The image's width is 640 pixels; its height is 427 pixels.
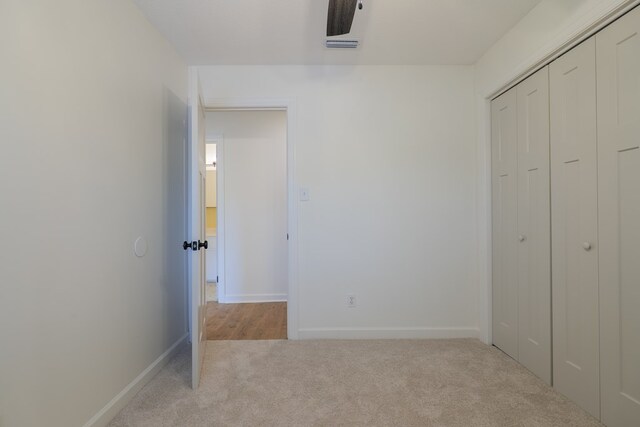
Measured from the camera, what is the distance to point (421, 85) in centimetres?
271

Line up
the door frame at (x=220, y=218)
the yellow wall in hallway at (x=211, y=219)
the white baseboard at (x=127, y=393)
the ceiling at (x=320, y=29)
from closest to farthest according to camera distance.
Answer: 1. the white baseboard at (x=127, y=393)
2. the ceiling at (x=320, y=29)
3. the door frame at (x=220, y=218)
4. the yellow wall in hallway at (x=211, y=219)

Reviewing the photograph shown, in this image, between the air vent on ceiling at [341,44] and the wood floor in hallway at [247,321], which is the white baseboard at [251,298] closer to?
the wood floor in hallway at [247,321]

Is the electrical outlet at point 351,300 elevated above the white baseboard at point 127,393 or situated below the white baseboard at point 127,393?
above

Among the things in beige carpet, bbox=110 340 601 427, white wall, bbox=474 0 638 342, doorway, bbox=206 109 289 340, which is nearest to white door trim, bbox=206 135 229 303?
doorway, bbox=206 109 289 340

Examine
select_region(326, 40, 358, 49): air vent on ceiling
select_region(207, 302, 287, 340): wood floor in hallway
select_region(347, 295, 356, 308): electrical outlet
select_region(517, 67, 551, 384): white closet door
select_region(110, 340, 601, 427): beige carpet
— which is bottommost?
select_region(207, 302, 287, 340): wood floor in hallway

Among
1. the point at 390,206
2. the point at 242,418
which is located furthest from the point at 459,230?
the point at 242,418

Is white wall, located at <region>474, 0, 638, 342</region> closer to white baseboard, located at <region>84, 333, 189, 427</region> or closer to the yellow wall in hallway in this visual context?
white baseboard, located at <region>84, 333, 189, 427</region>

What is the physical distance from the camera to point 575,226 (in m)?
1.73

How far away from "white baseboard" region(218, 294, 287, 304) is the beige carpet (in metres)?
1.40

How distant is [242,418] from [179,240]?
1.39 meters

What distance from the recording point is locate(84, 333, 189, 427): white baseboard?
1545 millimetres

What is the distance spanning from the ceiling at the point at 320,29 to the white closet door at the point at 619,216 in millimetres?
713

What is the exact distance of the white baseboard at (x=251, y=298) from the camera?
152 inches

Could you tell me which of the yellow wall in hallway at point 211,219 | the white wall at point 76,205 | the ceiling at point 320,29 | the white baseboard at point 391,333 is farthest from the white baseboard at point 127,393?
the yellow wall in hallway at point 211,219
